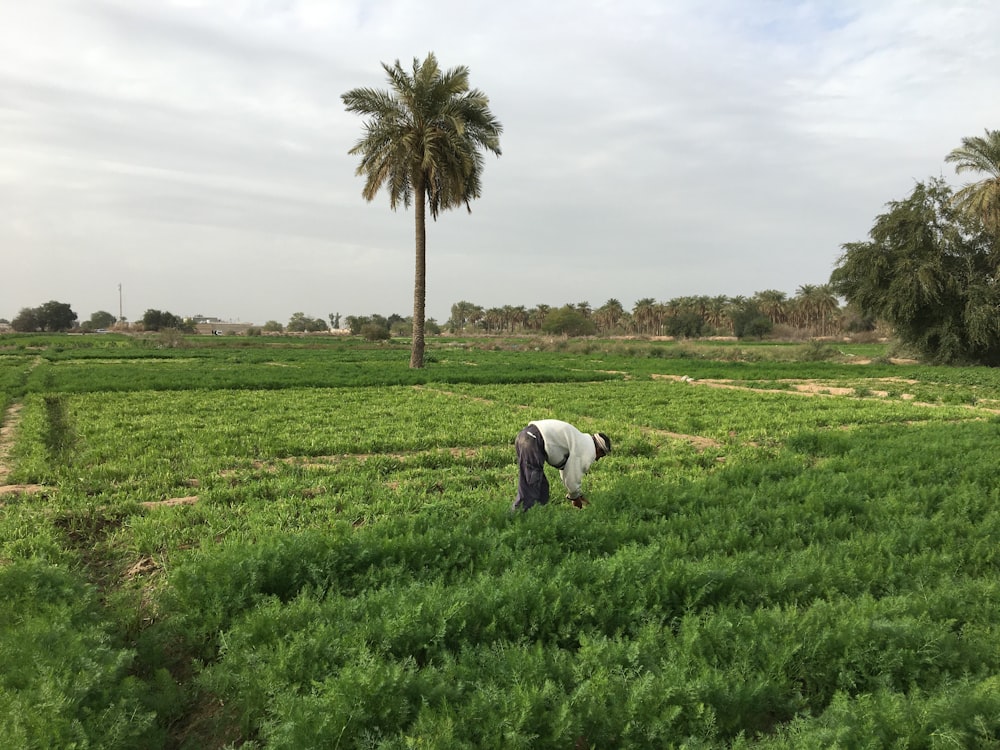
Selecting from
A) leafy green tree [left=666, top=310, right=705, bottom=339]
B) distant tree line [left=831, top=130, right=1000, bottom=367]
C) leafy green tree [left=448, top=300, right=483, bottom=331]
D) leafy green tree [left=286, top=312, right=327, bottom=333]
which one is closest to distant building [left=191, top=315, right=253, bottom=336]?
leafy green tree [left=286, top=312, right=327, bottom=333]

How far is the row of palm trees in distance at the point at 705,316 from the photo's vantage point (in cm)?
9775

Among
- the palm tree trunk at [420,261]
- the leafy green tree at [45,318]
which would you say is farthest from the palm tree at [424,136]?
the leafy green tree at [45,318]

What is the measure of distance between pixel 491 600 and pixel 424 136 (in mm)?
26072

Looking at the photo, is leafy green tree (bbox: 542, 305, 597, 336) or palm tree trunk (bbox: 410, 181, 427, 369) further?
leafy green tree (bbox: 542, 305, 597, 336)

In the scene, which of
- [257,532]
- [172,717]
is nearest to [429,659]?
[172,717]

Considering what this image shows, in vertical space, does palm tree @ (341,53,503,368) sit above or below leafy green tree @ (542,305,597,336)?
above

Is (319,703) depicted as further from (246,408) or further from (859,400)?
(859,400)

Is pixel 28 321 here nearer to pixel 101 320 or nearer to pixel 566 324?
pixel 101 320

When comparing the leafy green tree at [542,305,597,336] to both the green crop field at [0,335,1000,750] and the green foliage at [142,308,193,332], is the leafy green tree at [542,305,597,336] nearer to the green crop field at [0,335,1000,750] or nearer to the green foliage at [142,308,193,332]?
the green foliage at [142,308,193,332]

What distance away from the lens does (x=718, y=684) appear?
3.14m

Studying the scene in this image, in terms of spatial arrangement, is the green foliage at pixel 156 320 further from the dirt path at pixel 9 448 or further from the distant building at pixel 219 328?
the dirt path at pixel 9 448

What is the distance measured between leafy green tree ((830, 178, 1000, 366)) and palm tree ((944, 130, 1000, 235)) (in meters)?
0.52

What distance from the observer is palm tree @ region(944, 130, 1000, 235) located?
31.2m

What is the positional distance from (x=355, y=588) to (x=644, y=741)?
2.57 m
